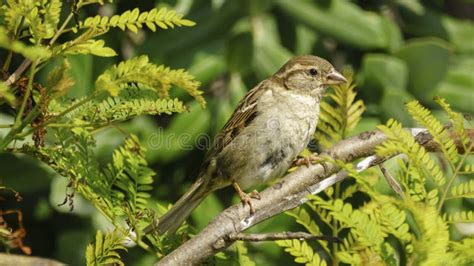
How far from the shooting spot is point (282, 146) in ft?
12.1

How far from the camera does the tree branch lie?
2.23 meters

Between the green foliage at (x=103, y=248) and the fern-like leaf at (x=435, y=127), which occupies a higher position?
the fern-like leaf at (x=435, y=127)

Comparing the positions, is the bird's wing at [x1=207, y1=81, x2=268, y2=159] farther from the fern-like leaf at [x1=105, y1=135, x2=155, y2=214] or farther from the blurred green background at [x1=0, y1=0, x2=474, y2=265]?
the fern-like leaf at [x1=105, y1=135, x2=155, y2=214]

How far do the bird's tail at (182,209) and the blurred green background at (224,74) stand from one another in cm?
→ 14

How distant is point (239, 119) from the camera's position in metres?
3.88

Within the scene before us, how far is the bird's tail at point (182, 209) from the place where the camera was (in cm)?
282

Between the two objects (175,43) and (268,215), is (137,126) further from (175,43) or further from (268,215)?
(268,215)

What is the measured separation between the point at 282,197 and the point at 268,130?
126cm

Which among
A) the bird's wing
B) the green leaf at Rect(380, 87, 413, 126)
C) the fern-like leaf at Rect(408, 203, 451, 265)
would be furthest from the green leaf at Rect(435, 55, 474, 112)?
the fern-like leaf at Rect(408, 203, 451, 265)

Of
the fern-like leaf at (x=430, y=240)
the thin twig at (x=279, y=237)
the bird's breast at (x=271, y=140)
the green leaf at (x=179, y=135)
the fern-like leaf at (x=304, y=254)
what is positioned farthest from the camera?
the green leaf at (x=179, y=135)

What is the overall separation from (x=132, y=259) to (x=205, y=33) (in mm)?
1132

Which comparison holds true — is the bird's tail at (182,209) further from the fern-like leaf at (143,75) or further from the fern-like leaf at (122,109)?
the fern-like leaf at (143,75)

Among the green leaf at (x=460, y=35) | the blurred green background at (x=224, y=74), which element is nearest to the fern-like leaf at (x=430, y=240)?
the blurred green background at (x=224, y=74)

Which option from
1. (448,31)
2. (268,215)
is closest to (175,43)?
(448,31)
